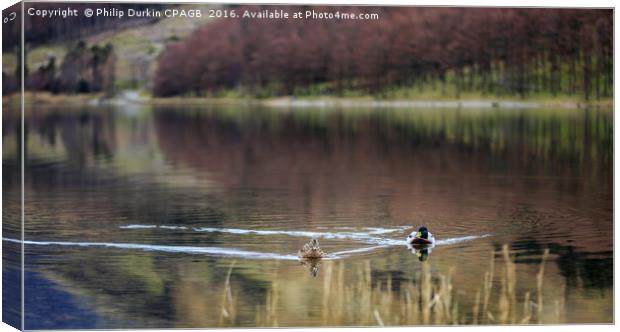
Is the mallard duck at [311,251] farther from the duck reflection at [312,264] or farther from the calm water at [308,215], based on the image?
the calm water at [308,215]

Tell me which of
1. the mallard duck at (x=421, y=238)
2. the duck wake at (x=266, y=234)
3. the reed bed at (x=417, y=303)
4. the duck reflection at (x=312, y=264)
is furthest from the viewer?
the mallard duck at (x=421, y=238)

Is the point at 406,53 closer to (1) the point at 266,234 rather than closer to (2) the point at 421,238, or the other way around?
(1) the point at 266,234

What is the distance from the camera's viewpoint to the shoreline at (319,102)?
1228 inches

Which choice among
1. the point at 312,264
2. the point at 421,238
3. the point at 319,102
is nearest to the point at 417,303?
the point at 312,264

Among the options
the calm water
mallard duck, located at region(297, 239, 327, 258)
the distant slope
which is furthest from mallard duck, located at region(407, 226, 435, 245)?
the distant slope

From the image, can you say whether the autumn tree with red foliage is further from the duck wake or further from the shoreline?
the duck wake

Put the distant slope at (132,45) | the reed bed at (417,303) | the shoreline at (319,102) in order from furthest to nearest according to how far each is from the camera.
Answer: the shoreline at (319,102)
the distant slope at (132,45)
the reed bed at (417,303)

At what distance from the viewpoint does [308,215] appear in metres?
31.2

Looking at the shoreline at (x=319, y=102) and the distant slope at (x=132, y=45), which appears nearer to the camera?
the distant slope at (x=132, y=45)

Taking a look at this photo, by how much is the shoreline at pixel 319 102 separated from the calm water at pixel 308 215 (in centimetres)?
32

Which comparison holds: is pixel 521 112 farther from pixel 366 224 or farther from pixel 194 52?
pixel 194 52

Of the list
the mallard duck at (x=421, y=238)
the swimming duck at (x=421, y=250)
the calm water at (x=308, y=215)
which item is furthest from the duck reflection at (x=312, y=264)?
the mallard duck at (x=421, y=238)

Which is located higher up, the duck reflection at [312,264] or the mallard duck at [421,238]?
the mallard duck at [421,238]

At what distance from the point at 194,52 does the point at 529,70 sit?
7.37m
